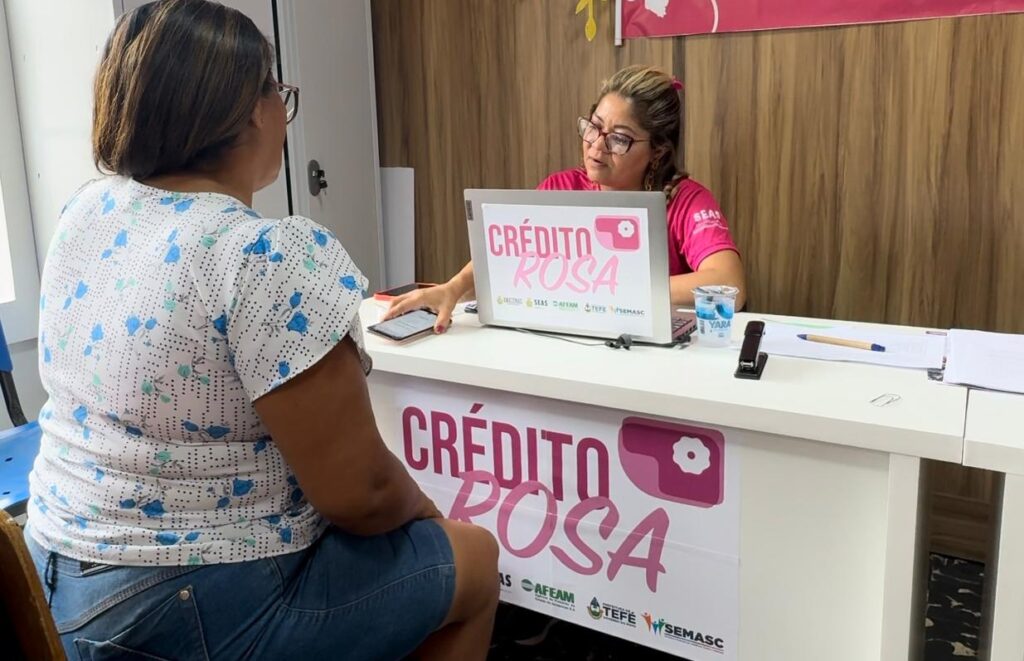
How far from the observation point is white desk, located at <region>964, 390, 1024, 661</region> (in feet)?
3.41

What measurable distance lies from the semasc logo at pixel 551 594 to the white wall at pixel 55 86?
1538 millimetres

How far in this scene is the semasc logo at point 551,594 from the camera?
1479mm

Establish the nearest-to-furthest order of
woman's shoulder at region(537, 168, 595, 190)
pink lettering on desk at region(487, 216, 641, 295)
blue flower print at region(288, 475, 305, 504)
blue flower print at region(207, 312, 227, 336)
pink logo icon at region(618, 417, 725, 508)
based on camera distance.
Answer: blue flower print at region(207, 312, 227, 336) → blue flower print at region(288, 475, 305, 504) → pink logo icon at region(618, 417, 725, 508) → pink lettering on desk at region(487, 216, 641, 295) → woman's shoulder at region(537, 168, 595, 190)

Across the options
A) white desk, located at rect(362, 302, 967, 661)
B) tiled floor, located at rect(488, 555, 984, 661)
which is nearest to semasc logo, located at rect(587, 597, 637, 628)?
white desk, located at rect(362, 302, 967, 661)

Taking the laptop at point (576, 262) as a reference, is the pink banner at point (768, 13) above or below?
above

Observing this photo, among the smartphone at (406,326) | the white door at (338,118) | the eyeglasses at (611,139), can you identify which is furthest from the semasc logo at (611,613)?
the white door at (338,118)

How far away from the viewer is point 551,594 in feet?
4.91

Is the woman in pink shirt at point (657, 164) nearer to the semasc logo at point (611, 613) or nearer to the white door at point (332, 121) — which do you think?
the semasc logo at point (611, 613)

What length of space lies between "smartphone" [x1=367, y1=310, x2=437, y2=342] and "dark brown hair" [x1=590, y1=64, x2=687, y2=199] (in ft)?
2.19

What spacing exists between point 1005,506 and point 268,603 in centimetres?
88

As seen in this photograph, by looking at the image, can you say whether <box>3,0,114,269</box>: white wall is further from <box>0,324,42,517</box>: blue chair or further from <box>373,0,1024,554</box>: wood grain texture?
<box>373,0,1024,554</box>: wood grain texture

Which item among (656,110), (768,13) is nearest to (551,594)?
(656,110)

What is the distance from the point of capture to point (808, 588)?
4.09ft

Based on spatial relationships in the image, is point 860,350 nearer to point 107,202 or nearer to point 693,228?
point 693,228
